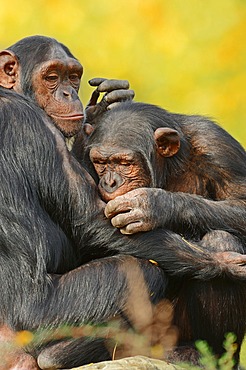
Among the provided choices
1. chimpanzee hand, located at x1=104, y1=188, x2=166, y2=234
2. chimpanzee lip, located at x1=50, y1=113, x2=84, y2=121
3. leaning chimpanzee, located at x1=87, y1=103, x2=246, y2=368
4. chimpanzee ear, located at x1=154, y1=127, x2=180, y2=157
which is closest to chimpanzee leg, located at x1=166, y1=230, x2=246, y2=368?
leaning chimpanzee, located at x1=87, y1=103, x2=246, y2=368

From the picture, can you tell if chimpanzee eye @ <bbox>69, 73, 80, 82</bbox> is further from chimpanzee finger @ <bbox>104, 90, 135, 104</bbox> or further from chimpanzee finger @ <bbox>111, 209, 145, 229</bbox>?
chimpanzee finger @ <bbox>111, 209, 145, 229</bbox>

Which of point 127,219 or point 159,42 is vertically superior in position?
point 159,42

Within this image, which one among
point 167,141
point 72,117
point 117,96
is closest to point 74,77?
point 117,96

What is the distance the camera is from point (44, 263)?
6352mm

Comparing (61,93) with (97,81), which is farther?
(97,81)

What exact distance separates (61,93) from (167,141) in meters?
0.72

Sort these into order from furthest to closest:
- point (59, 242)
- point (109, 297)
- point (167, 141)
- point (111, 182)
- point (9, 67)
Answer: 1. point (9, 67)
2. point (167, 141)
3. point (111, 182)
4. point (59, 242)
5. point (109, 297)

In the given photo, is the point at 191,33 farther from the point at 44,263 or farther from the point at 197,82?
the point at 44,263

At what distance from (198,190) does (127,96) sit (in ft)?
2.89

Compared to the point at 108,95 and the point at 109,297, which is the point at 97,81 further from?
the point at 109,297

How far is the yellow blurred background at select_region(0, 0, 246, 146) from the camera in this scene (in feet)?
39.5

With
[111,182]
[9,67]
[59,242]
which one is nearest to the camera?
[59,242]

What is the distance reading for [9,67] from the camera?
7.46 metres

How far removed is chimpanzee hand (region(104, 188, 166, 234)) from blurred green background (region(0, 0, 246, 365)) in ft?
17.0
